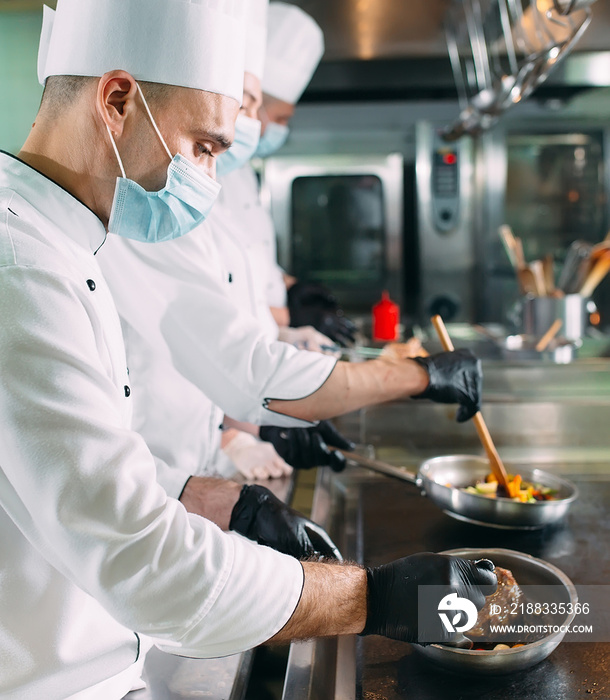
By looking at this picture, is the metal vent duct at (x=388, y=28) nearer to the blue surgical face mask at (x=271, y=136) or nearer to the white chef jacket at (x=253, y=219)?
the blue surgical face mask at (x=271, y=136)

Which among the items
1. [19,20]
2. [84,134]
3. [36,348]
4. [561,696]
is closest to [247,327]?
[84,134]

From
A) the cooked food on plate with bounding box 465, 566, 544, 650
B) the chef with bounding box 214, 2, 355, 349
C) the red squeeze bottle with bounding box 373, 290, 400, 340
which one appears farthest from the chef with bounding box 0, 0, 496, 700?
the red squeeze bottle with bounding box 373, 290, 400, 340

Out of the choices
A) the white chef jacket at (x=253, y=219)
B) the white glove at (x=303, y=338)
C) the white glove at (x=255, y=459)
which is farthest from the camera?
the white chef jacket at (x=253, y=219)

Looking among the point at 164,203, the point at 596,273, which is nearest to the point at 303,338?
the point at 596,273

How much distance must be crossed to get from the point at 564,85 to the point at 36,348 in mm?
3801

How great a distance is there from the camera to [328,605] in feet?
2.71

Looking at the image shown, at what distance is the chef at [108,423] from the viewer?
0.71 meters

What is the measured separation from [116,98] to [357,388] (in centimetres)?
75

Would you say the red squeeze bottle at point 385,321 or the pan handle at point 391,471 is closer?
the pan handle at point 391,471

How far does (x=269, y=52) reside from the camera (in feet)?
8.30

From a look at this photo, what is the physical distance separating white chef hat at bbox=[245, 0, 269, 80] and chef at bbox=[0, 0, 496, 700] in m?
0.79

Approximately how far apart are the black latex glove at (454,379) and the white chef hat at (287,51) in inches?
57.5

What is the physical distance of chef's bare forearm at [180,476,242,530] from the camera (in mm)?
1229

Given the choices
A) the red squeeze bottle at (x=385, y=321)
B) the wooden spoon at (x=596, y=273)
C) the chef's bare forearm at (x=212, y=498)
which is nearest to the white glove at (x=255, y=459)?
the chef's bare forearm at (x=212, y=498)
